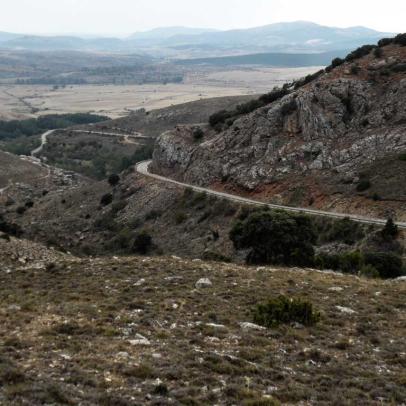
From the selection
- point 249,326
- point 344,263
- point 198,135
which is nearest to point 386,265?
point 344,263

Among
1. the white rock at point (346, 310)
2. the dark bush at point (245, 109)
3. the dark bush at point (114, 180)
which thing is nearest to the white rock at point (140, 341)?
the white rock at point (346, 310)

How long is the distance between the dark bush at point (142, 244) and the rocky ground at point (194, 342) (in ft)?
90.4

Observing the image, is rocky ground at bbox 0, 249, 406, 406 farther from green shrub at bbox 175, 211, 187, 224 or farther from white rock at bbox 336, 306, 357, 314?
green shrub at bbox 175, 211, 187, 224

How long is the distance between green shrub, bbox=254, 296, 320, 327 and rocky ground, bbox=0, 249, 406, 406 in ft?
1.38

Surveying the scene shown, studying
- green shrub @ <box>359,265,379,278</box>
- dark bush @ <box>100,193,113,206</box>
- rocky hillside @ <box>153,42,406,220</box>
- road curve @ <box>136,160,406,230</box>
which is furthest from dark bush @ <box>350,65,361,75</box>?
green shrub @ <box>359,265,379,278</box>

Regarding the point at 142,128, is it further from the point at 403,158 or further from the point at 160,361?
the point at 160,361

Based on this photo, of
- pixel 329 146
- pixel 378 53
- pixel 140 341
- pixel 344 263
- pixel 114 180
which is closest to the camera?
pixel 140 341

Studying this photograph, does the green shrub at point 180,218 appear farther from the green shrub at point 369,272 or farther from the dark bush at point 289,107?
the green shrub at point 369,272

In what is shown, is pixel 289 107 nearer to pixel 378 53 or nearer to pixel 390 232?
pixel 378 53

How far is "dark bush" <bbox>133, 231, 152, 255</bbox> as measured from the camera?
52.9m

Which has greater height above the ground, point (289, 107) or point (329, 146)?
point (289, 107)

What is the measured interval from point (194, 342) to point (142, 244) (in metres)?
38.4

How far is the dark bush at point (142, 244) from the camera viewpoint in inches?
2082

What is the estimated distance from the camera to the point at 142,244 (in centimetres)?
5334
